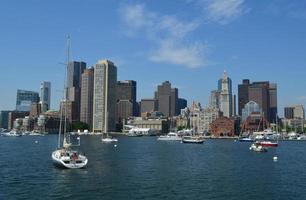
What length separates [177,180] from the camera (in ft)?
224

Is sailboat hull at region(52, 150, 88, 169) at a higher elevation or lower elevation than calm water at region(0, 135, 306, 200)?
higher

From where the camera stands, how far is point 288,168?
90.8m

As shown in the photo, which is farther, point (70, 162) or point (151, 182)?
point (70, 162)

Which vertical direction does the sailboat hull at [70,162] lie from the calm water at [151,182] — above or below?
above

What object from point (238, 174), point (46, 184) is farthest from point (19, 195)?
point (238, 174)

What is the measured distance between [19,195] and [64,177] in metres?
15.8

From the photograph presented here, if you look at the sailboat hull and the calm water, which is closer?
the calm water

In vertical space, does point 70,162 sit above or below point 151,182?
above

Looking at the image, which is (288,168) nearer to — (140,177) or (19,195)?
(140,177)

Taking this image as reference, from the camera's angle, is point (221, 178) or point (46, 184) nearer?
point (46, 184)

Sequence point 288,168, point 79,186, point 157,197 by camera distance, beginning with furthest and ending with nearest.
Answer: point 288,168, point 79,186, point 157,197

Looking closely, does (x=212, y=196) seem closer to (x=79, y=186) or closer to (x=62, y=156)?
(x=79, y=186)

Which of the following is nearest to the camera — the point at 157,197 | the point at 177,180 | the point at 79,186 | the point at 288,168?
the point at 157,197

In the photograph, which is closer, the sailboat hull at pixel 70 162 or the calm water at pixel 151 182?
the calm water at pixel 151 182
